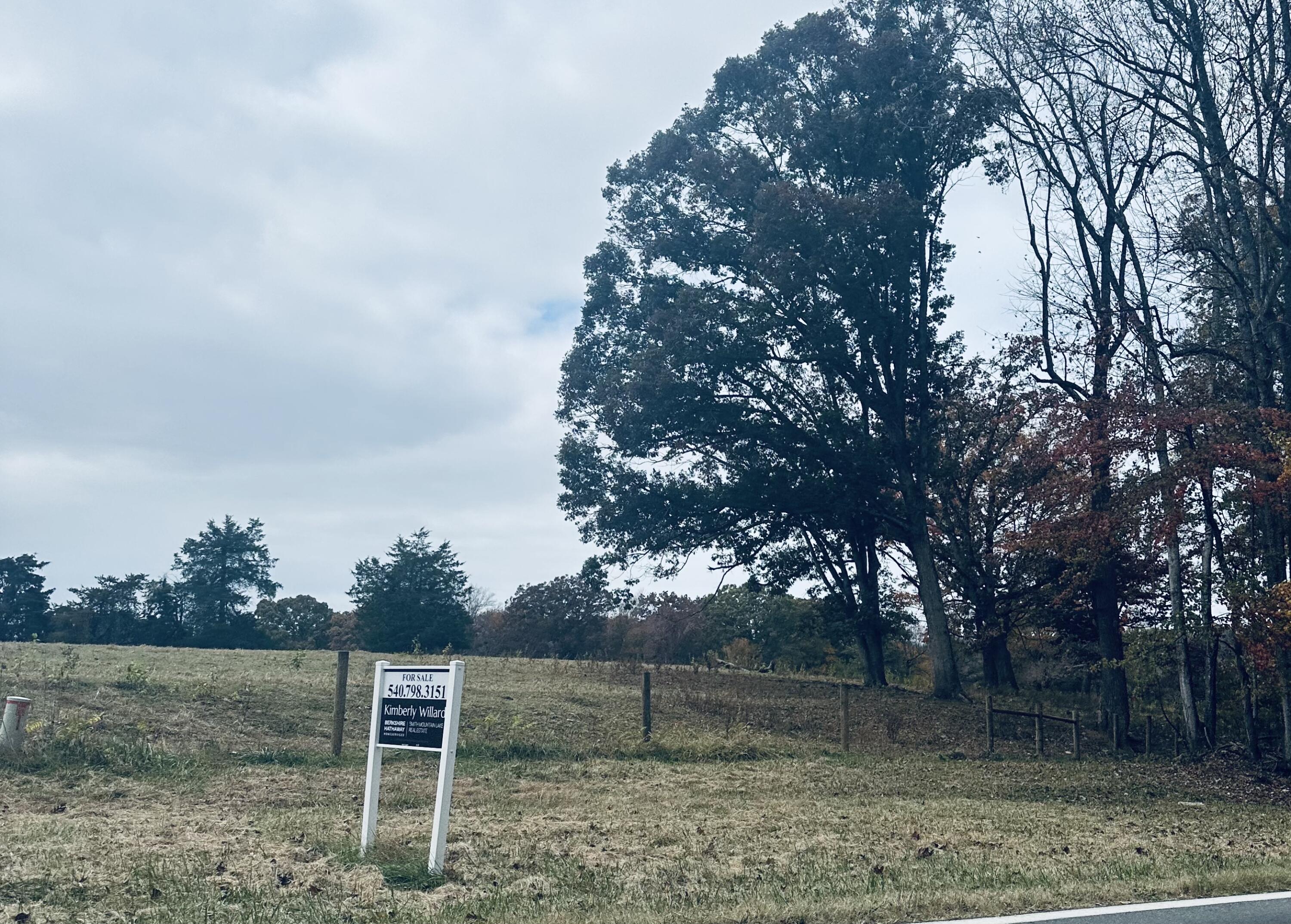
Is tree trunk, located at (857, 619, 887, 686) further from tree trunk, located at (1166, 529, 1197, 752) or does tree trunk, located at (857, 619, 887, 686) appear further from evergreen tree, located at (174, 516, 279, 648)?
evergreen tree, located at (174, 516, 279, 648)

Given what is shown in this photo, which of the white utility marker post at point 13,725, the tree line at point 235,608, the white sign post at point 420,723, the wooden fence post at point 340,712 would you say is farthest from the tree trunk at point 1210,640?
the tree line at point 235,608

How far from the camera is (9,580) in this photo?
188ft

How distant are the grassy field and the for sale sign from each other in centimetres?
94

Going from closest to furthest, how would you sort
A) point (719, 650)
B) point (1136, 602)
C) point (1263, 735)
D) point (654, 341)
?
point (1263, 735) < point (654, 341) < point (1136, 602) < point (719, 650)

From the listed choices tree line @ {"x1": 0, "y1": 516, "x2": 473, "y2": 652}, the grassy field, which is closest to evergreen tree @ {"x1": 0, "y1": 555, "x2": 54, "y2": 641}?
tree line @ {"x1": 0, "y1": 516, "x2": 473, "y2": 652}

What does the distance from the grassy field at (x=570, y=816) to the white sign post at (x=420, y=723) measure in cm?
31

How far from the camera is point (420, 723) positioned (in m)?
8.32

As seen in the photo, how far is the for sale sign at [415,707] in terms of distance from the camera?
8164mm

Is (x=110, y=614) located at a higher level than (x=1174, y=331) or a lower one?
lower

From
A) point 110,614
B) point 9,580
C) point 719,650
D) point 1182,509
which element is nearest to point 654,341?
point 1182,509

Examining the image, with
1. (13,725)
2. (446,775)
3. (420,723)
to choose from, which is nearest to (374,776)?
(420,723)

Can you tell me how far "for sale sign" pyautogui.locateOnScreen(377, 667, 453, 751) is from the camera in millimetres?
8164

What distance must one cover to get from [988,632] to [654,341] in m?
15.3

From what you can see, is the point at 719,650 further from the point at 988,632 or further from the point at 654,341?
the point at 654,341
